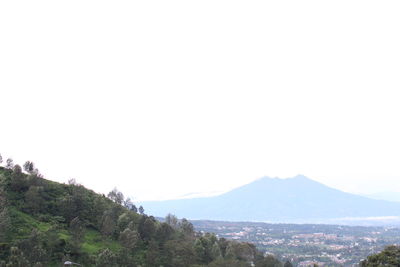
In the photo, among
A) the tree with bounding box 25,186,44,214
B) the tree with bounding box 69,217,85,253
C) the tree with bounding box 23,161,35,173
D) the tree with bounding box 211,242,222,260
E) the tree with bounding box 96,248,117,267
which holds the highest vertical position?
the tree with bounding box 23,161,35,173

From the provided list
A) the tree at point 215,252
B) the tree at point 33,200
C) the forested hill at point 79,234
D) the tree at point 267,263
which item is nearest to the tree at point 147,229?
the forested hill at point 79,234

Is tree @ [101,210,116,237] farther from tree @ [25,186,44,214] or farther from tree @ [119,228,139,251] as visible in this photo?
tree @ [25,186,44,214]

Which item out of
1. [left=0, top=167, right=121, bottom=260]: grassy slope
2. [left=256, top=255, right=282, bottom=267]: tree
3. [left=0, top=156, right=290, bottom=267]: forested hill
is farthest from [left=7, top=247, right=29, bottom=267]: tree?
[left=256, top=255, right=282, bottom=267]: tree

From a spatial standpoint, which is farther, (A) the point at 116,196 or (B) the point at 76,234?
(A) the point at 116,196

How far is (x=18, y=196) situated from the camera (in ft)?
125

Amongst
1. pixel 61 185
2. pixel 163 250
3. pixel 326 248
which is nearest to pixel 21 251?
pixel 163 250

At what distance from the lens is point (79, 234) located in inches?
1298

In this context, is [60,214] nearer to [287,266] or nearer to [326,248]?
[287,266]

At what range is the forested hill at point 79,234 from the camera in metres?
29.0

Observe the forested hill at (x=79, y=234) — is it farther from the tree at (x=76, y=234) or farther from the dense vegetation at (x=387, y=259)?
the dense vegetation at (x=387, y=259)

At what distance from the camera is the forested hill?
95.0ft

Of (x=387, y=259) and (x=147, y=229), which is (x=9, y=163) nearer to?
(x=147, y=229)

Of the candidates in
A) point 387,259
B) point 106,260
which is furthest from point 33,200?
point 387,259

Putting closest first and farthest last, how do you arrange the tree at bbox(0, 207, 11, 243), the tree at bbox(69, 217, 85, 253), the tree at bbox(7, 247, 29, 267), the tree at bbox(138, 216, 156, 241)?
the tree at bbox(7, 247, 29, 267) < the tree at bbox(0, 207, 11, 243) < the tree at bbox(69, 217, 85, 253) < the tree at bbox(138, 216, 156, 241)
